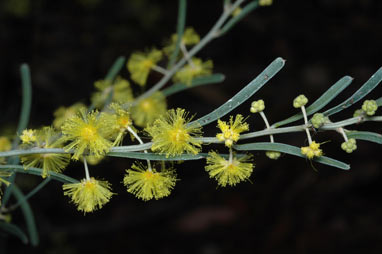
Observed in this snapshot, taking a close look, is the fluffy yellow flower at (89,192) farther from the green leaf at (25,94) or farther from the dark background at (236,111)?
the dark background at (236,111)

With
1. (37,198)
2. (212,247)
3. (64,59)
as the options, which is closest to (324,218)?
(212,247)

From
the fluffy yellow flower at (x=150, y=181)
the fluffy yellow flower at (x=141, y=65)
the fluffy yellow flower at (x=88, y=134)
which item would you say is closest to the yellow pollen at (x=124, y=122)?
the fluffy yellow flower at (x=88, y=134)

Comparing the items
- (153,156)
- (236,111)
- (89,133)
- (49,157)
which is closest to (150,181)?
(153,156)

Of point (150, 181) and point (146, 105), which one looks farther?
point (146, 105)

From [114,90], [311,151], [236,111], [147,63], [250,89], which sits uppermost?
[236,111]

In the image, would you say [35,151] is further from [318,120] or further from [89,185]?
[318,120]

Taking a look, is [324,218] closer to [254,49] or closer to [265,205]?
[265,205]

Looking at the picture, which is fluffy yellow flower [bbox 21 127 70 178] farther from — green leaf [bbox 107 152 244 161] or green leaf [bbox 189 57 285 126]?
green leaf [bbox 189 57 285 126]
